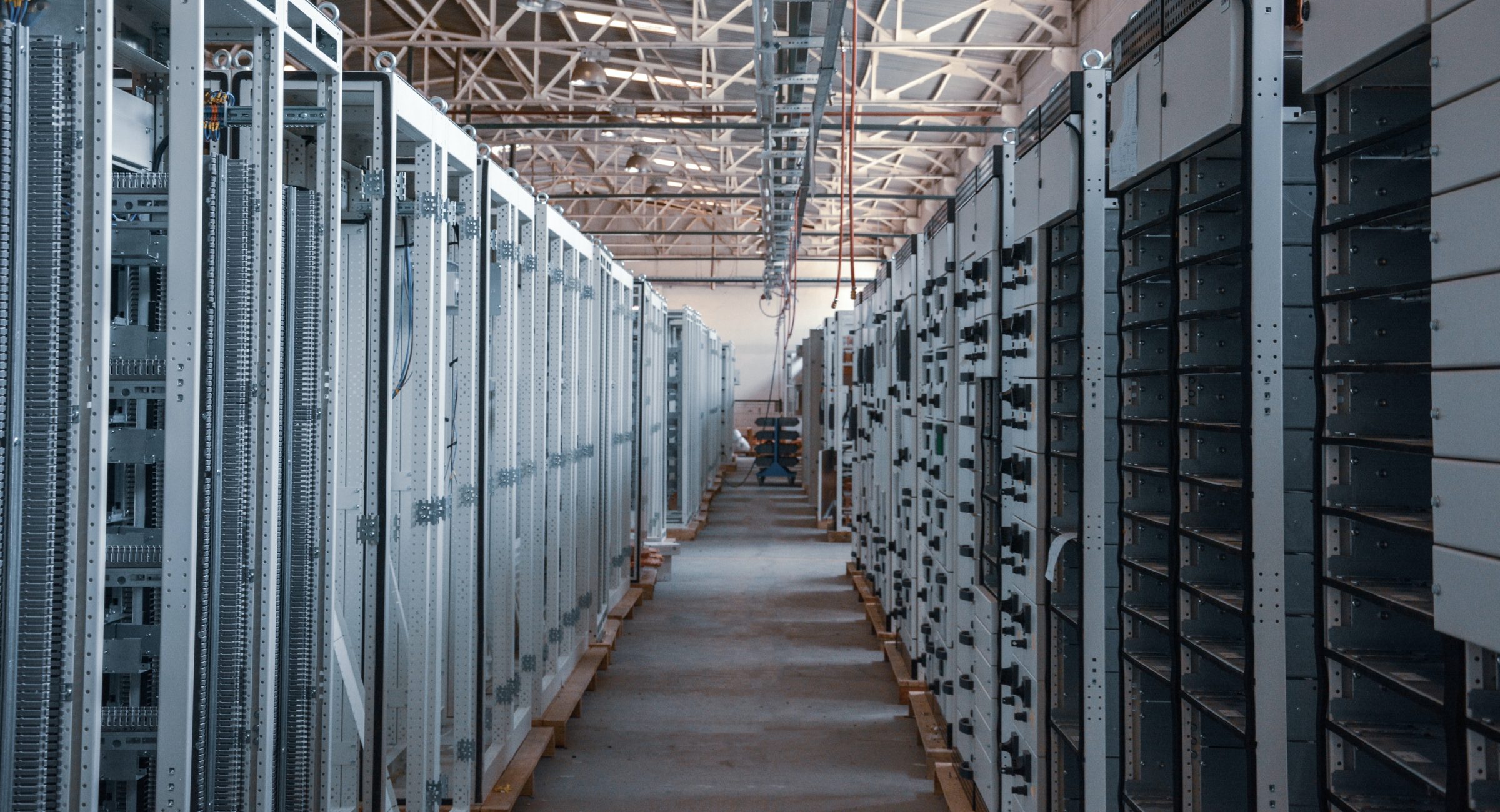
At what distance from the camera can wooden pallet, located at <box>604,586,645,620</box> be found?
26.6 feet

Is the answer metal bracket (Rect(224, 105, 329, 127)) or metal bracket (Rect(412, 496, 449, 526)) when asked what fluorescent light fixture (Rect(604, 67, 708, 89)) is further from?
→ metal bracket (Rect(224, 105, 329, 127))

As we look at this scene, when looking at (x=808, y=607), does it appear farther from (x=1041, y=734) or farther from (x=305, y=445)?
(x=305, y=445)

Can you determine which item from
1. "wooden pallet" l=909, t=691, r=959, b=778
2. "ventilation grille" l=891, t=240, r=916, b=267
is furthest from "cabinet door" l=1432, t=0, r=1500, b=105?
"ventilation grille" l=891, t=240, r=916, b=267

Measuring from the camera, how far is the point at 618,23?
39.2ft

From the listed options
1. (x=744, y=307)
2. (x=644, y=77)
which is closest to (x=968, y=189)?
(x=644, y=77)

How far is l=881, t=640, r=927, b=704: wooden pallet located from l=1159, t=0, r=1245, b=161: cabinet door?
3942mm

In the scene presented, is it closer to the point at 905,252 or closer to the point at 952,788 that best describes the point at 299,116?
the point at 952,788

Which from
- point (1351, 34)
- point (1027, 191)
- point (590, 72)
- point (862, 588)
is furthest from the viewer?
point (590, 72)

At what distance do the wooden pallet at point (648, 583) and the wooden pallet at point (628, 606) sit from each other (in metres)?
0.06

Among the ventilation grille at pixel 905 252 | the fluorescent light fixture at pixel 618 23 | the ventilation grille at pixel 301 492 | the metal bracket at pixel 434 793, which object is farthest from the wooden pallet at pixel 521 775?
the fluorescent light fixture at pixel 618 23

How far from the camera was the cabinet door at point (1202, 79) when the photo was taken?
2.32 meters

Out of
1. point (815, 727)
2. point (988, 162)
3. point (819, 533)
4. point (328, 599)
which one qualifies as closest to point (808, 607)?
point (815, 727)

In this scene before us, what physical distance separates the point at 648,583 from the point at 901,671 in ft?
11.1

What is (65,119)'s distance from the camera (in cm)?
224
